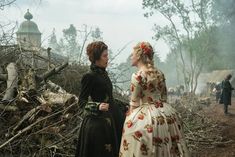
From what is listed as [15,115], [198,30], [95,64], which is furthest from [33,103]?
[198,30]

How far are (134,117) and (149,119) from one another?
0.56ft

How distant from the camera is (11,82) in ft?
23.4

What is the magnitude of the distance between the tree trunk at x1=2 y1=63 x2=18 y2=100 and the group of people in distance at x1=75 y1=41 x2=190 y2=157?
2.39m

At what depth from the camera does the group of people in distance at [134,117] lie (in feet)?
14.6

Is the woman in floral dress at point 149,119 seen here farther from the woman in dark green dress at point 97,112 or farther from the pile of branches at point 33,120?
the pile of branches at point 33,120

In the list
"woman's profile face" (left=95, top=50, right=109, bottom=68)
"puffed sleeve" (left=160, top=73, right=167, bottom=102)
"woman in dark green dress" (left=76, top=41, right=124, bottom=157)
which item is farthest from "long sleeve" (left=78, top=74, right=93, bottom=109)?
"puffed sleeve" (left=160, top=73, right=167, bottom=102)

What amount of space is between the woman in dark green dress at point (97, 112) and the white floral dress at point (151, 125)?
25 centimetres

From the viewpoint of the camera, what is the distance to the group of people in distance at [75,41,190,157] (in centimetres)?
445

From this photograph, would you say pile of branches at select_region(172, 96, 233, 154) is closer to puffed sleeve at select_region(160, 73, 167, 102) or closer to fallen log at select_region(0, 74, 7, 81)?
fallen log at select_region(0, 74, 7, 81)

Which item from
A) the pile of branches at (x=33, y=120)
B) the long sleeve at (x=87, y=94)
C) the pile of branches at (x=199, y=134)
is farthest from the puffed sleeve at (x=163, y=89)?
the pile of branches at (x=199, y=134)

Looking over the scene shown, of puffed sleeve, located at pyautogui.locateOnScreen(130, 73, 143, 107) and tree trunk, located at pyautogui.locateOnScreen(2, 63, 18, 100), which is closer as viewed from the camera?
puffed sleeve, located at pyautogui.locateOnScreen(130, 73, 143, 107)

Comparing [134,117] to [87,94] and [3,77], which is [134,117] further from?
[3,77]

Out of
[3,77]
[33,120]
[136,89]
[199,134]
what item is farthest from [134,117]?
[199,134]

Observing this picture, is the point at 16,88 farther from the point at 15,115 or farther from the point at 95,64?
the point at 95,64
